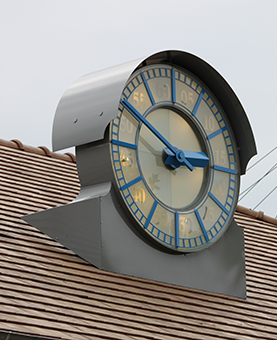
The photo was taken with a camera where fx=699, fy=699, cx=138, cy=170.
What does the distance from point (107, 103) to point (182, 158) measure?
40.6 inches

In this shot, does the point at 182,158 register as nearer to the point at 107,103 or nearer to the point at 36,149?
the point at 107,103

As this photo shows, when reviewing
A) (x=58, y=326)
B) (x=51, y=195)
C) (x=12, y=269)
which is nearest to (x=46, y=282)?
(x=12, y=269)

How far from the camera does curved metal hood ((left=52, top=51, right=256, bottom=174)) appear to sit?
662 cm

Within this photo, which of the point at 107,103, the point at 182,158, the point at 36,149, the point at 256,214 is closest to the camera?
the point at 107,103

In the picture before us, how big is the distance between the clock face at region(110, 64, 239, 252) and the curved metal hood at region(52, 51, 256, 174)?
10 cm

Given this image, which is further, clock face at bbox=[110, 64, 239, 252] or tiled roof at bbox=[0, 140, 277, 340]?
clock face at bbox=[110, 64, 239, 252]

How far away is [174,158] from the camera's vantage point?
709cm

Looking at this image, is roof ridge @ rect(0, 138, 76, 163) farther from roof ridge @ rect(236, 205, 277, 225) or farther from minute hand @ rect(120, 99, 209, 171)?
roof ridge @ rect(236, 205, 277, 225)

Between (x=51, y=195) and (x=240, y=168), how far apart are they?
211cm

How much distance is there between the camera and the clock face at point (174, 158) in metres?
6.72

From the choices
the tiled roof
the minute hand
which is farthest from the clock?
the tiled roof

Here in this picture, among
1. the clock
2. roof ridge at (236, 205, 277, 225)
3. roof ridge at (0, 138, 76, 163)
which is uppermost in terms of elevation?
roof ridge at (0, 138, 76, 163)

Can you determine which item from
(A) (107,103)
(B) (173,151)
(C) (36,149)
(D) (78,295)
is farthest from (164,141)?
(C) (36,149)

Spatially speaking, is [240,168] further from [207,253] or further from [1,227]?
[1,227]
